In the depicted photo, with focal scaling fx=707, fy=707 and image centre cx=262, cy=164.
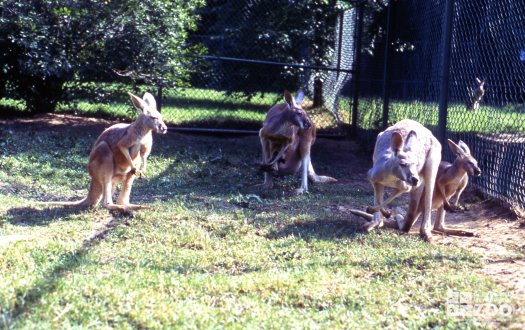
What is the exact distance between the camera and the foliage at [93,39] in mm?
9102

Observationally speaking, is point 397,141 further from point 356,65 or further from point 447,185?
point 356,65

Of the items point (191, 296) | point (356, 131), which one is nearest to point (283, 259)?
point (191, 296)

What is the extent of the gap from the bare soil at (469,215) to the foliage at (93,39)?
79cm

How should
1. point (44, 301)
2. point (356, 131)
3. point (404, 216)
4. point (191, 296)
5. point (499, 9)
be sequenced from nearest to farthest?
point (44, 301) → point (191, 296) → point (404, 216) → point (499, 9) → point (356, 131)

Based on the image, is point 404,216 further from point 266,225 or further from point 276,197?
point 276,197

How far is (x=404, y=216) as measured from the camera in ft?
19.2

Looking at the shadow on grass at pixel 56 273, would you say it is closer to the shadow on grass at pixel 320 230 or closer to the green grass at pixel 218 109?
the shadow on grass at pixel 320 230

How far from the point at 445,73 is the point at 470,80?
367mm

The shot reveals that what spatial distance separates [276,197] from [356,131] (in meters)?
4.66

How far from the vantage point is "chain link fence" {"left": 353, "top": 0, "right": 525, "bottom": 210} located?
20.5 ft

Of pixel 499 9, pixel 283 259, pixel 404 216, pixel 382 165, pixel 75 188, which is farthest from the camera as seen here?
pixel 75 188

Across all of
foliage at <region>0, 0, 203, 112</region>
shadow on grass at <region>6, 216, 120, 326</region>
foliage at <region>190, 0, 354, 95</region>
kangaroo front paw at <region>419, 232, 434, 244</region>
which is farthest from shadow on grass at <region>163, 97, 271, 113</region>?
kangaroo front paw at <region>419, 232, 434, 244</region>

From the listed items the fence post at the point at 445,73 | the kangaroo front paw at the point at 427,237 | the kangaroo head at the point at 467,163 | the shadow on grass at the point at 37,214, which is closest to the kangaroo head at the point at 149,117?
the shadow on grass at the point at 37,214

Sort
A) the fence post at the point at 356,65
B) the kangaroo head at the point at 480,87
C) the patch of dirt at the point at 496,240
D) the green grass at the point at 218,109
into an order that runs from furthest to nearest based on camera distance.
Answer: the fence post at the point at 356,65
the green grass at the point at 218,109
the kangaroo head at the point at 480,87
the patch of dirt at the point at 496,240
